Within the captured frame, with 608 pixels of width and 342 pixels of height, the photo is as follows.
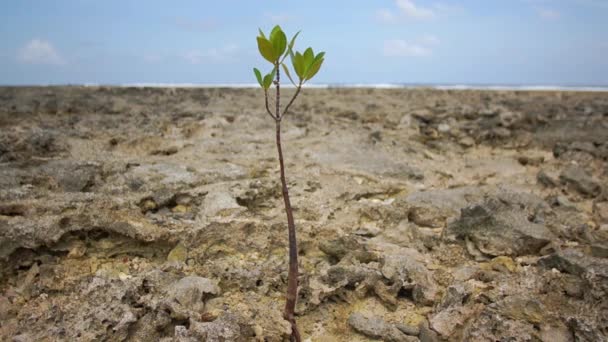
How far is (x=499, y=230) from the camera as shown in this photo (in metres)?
2.96

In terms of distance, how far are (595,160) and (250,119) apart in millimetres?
4441

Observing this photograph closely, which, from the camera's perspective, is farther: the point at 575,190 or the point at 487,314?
the point at 575,190

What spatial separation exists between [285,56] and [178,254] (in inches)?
58.0

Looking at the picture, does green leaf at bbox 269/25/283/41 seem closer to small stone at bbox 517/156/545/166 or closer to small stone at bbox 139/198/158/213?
small stone at bbox 139/198/158/213

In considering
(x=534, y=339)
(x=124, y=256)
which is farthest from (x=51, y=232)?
(x=534, y=339)

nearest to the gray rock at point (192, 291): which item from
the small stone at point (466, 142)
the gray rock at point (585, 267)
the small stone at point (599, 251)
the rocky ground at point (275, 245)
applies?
the rocky ground at point (275, 245)

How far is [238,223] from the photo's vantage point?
290 centimetres

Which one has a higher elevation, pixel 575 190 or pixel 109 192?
pixel 109 192

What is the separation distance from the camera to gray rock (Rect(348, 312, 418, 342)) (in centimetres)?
213

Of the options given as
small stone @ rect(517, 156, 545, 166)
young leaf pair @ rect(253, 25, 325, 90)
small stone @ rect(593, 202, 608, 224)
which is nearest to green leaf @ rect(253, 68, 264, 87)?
young leaf pair @ rect(253, 25, 325, 90)

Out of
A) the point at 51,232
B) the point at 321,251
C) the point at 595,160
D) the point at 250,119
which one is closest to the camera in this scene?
the point at 51,232

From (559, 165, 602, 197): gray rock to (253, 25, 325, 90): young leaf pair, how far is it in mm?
3662

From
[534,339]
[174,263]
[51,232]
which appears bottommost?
[534,339]

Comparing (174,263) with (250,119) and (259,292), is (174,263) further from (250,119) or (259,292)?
(250,119)
